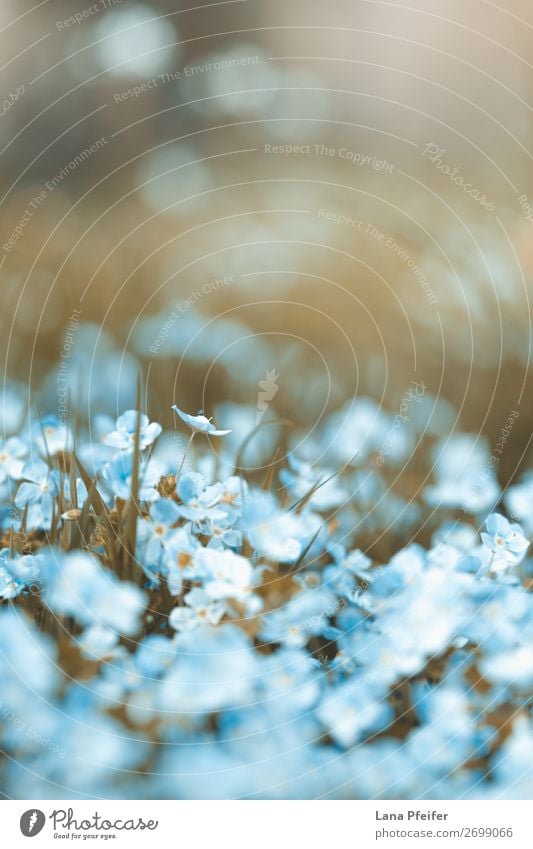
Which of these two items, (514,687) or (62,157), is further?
(62,157)

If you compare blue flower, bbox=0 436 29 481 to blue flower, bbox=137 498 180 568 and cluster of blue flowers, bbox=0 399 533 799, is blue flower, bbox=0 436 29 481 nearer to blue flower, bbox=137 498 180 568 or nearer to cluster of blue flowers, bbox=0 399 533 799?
cluster of blue flowers, bbox=0 399 533 799

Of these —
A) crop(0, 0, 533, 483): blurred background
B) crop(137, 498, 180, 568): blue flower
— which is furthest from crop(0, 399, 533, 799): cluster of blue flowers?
crop(0, 0, 533, 483): blurred background

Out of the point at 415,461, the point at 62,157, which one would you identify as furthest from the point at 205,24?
the point at 415,461

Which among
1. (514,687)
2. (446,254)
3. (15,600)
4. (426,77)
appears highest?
(426,77)

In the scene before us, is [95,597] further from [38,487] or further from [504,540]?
[504,540]

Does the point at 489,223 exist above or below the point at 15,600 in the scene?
above

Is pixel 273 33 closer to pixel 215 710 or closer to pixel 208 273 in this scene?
pixel 208 273
